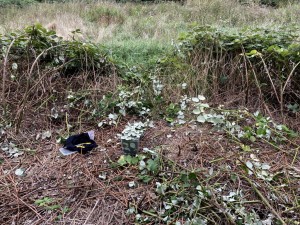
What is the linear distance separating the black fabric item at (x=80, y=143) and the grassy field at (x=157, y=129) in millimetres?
74

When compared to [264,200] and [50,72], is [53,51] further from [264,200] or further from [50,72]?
[264,200]

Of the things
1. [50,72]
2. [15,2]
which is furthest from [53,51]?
[15,2]

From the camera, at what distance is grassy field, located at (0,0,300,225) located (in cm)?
140

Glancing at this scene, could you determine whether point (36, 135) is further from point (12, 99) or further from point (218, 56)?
point (218, 56)

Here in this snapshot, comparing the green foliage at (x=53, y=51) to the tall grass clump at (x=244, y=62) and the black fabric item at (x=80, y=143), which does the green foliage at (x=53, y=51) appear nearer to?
the black fabric item at (x=80, y=143)

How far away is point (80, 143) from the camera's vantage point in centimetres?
194

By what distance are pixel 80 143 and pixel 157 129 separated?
0.61m

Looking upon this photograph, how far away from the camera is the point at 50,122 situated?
2.23 metres

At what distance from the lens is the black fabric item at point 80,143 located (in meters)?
1.88

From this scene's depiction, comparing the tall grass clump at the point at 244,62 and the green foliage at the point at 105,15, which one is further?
the green foliage at the point at 105,15

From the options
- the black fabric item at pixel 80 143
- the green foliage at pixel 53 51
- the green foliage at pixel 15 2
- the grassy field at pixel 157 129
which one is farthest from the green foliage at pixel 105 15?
the black fabric item at pixel 80 143

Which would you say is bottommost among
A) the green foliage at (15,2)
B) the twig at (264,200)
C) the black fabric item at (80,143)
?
the black fabric item at (80,143)

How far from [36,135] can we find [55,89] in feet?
1.79

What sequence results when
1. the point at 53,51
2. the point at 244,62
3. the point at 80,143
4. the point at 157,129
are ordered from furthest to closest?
the point at 53,51
the point at 244,62
the point at 157,129
the point at 80,143
